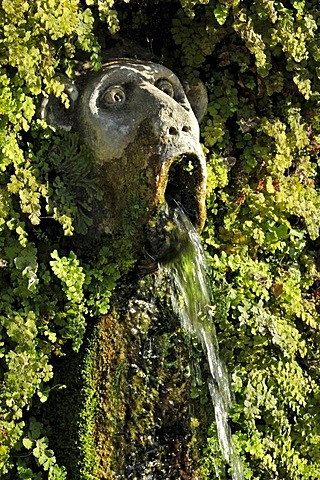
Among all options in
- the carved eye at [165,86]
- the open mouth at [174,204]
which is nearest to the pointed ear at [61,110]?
the carved eye at [165,86]

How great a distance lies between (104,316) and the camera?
3.91 metres

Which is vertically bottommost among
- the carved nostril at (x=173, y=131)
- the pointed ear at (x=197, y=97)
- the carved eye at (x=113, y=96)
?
the pointed ear at (x=197, y=97)

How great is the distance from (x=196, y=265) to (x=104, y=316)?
0.49 meters

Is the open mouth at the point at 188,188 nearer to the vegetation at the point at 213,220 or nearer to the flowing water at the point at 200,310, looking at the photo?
the flowing water at the point at 200,310

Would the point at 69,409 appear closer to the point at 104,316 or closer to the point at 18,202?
the point at 104,316

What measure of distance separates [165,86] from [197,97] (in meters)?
0.45

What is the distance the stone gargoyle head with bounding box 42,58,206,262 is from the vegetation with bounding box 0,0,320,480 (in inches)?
3.0

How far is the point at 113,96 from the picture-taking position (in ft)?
12.3

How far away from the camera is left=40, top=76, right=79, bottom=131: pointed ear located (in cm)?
376

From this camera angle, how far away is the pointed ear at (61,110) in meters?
3.76

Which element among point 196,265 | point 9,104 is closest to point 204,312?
point 196,265

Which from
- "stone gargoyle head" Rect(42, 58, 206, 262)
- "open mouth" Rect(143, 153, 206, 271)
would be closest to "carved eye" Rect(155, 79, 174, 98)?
"stone gargoyle head" Rect(42, 58, 206, 262)

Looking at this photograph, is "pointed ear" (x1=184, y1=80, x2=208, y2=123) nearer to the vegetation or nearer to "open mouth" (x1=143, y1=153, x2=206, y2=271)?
the vegetation

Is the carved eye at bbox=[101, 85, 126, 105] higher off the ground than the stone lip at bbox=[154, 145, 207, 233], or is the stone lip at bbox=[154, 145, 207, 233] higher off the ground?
the carved eye at bbox=[101, 85, 126, 105]
